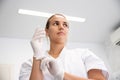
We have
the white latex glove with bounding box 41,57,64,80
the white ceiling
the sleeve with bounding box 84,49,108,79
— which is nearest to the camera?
the white latex glove with bounding box 41,57,64,80

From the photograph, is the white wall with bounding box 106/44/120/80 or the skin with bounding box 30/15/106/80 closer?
the skin with bounding box 30/15/106/80

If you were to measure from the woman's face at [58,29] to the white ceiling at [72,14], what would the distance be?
1795 mm

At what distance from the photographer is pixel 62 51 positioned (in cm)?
125

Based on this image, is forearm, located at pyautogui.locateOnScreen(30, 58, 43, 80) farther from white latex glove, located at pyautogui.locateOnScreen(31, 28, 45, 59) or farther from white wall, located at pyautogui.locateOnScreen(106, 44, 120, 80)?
white wall, located at pyautogui.locateOnScreen(106, 44, 120, 80)

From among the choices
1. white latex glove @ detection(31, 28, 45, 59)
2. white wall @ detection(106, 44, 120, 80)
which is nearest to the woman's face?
white latex glove @ detection(31, 28, 45, 59)

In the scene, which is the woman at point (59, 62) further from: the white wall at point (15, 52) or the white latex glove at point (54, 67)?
the white wall at point (15, 52)

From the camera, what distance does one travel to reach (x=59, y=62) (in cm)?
120

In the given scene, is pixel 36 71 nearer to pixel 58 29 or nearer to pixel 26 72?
pixel 26 72

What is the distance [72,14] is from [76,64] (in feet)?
7.43

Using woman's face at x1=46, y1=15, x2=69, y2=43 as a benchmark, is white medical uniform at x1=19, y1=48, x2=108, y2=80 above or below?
below

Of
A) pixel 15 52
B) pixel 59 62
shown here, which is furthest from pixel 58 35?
pixel 15 52

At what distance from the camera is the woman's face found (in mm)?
1216

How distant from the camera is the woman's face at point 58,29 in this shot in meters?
1.22

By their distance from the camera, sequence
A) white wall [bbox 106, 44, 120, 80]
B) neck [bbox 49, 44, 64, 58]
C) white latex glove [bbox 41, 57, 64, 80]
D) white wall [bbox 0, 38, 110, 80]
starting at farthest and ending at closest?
white wall [bbox 106, 44, 120, 80]
white wall [bbox 0, 38, 110, 80]
neck [bbox 49, 44, 64, 58]
white latex glove [bbox 41, 57, 64, 80]
